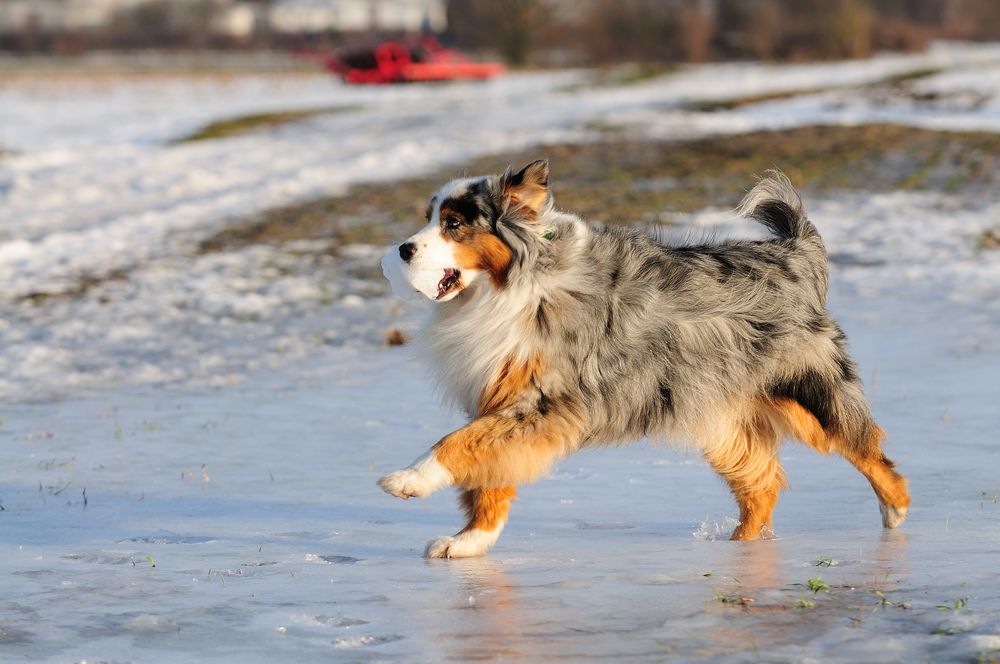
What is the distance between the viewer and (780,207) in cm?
618

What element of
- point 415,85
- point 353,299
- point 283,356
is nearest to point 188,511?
point 283,356

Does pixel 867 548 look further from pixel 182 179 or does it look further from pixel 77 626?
pixel 182 179

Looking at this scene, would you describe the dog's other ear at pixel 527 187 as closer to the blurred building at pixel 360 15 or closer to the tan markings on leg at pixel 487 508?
the tan markings on leg at pixel 487 508

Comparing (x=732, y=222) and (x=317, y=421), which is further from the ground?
(x=317, y=421)

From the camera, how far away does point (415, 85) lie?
36406 millimetres

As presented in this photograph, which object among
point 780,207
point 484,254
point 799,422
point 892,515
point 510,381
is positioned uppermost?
point 484,254

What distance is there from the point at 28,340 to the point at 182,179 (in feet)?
31.6

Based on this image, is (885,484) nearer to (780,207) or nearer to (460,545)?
(780,207)

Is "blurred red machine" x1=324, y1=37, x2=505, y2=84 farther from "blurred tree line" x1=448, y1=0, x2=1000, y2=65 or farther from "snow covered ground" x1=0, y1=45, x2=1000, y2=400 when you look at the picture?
"blurred tree line" x1=448, y1=0, x2=1000, y2=65

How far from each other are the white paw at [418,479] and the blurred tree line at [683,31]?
36.9 metres

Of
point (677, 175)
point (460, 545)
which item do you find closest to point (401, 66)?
point (677, 175)

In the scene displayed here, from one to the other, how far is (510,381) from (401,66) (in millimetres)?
32390

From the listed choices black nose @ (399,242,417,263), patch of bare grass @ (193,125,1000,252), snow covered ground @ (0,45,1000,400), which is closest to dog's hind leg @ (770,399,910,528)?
black nose @ (399,242,417,263)

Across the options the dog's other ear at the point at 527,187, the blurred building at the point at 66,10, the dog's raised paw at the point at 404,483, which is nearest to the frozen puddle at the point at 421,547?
the dog's raised paw at the point at 404,483
